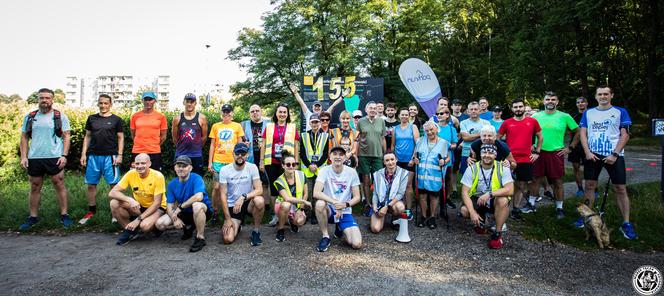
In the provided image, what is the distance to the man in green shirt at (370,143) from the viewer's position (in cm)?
626

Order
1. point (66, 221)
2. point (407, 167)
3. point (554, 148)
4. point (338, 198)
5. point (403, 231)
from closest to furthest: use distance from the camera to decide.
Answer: point (403, 231), point (338, 198), point (66, 221), point (554, 148), point (407, 167)

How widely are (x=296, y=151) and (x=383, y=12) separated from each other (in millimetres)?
22837

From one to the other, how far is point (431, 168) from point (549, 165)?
2168mm

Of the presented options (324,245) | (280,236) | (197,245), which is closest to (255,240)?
Result: (280,236)

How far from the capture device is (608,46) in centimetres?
2056

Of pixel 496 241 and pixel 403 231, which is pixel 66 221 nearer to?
pixel 403 231

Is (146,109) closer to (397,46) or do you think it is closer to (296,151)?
(296,151)

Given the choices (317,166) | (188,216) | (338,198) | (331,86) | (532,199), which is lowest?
(188,216)

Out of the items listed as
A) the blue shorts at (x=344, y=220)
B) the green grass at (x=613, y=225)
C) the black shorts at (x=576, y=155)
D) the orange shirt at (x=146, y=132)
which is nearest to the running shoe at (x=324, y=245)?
the blue shorts at (x=344, y=220)

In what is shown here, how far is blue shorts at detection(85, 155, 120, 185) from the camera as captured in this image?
5.77 m

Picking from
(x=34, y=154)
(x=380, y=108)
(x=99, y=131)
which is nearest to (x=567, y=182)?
(x=380, y=108)

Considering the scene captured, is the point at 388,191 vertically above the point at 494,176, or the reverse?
the point at 494,176

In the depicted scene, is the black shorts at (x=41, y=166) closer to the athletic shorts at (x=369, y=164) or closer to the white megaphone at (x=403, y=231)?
the athletic shorts at (x=369, y=164)

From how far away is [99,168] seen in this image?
19.1 ft
